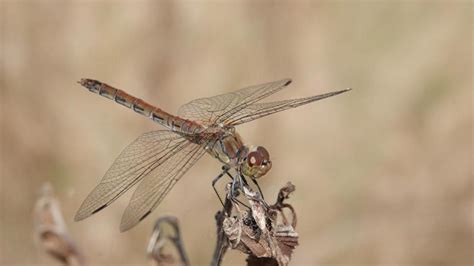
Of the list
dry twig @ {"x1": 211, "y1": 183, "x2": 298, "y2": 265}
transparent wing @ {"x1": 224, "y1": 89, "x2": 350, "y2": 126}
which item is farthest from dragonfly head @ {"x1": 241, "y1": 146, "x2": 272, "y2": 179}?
dry twig @ {"x1": 211, "y1": 183, "x2": 298, "y2": 265}

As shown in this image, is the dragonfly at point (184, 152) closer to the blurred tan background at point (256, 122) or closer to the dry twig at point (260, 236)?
the dry twig at point (260, 236)

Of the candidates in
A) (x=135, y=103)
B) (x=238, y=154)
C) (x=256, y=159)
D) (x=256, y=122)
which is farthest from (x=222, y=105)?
(x=256, y=122)

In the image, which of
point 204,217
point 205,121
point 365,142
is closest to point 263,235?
point 205,121

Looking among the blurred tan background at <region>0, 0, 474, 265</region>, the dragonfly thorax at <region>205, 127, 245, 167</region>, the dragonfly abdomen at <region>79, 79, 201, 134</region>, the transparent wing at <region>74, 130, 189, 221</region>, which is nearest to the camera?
the transparent wing at <region>74, 130, 189, 221</region>

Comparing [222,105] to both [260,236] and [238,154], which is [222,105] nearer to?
[238,154]

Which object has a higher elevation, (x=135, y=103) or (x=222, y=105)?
(x=135, y=103)

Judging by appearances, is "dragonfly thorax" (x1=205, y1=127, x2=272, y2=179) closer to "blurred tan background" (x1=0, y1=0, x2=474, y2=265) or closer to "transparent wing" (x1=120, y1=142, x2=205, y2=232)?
"transparent wing" (x1=120, y1=142, x2=205, y2=232)

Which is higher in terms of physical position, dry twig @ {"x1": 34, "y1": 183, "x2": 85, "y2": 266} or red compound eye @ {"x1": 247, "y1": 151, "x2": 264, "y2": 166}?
red compound eye @ {"x1": 247, "y1": 151, "x2": 264, "y2": 166}
